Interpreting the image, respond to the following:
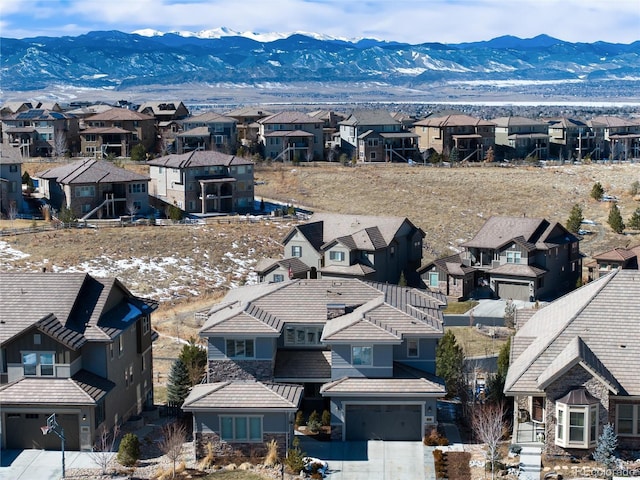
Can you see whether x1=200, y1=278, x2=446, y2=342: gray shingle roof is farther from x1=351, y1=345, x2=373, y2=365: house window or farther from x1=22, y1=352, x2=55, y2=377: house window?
x1=22, y1=352, x2=55, y2=377: house window

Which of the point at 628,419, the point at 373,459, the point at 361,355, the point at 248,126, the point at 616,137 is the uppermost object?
the point at 248,126

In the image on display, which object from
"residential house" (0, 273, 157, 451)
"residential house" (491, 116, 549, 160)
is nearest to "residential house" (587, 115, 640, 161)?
"residential house" (491, 116, 549, 160)

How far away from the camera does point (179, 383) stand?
39062mm

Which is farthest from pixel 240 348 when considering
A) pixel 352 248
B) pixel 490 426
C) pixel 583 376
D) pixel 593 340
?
pixel 352 248

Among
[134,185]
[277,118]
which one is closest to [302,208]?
[134,185]

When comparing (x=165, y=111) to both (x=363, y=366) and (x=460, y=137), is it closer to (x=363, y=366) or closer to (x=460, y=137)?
(x=460, y=137)

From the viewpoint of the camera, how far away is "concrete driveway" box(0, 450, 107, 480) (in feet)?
107

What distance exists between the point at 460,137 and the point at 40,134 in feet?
170

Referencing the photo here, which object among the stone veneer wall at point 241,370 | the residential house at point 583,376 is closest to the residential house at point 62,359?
the stone veneer wall at point 241,370

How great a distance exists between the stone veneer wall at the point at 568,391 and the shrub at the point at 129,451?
1376 centimetres

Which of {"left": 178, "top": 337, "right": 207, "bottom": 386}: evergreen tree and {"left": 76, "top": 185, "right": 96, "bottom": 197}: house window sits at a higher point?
{"left": 76, "top": 185, "right": 96, "bottom": 197}: house window

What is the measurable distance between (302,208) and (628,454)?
208 feet

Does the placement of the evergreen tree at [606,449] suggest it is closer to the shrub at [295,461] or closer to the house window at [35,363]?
the shrub at [295,461]

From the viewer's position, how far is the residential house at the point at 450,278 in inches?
2601
